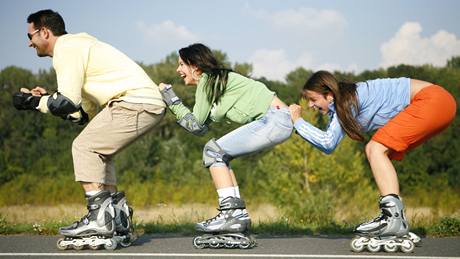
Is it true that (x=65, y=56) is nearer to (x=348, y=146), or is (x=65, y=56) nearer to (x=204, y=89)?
(x=204, y=89)

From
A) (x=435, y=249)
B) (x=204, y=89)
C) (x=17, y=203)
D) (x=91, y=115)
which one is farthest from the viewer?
(x=17, y=203)

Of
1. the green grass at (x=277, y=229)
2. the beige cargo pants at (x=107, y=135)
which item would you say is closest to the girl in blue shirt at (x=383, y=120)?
the beige cargo pants at (x=107, y=135)

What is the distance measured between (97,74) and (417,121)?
7.76 feet

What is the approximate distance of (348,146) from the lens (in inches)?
1074

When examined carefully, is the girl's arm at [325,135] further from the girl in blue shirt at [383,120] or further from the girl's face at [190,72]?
the girl's face at [190,72]

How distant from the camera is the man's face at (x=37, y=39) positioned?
211 inches

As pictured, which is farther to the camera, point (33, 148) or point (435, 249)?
point (33, 148)

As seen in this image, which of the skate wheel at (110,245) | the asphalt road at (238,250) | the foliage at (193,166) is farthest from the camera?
the foliage at (193,166)

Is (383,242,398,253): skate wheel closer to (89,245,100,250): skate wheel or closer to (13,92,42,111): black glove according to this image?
(89,245,100,250): skate wheel

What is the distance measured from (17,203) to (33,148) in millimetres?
3831

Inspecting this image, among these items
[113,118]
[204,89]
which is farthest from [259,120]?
[113,118]

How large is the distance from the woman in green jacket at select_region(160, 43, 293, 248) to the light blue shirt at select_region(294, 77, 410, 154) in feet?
0.95

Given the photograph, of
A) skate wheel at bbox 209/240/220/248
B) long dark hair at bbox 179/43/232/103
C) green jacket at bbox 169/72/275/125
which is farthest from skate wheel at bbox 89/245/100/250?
long dark hair at bbox 179/43/232/103

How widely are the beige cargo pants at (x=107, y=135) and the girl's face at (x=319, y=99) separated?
1.15 meters
